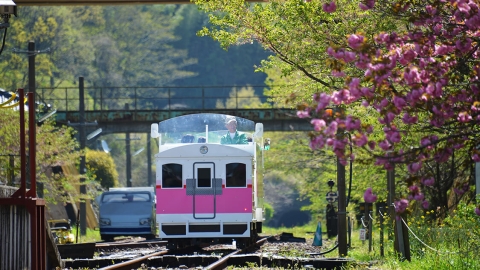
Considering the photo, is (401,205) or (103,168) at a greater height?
(103,168)

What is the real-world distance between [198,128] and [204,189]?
6.72 ft

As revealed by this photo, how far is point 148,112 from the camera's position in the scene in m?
47.3

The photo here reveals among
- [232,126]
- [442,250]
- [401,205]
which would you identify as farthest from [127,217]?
[401,205]

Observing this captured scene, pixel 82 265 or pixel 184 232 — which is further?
pixel 184 232

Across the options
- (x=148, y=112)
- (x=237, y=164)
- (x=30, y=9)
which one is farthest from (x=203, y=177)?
(x=30, y=9)

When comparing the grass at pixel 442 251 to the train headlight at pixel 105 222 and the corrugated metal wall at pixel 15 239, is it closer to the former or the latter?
the corrugated metal wall at pixel 15 239

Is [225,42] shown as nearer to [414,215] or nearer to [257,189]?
[257,189]

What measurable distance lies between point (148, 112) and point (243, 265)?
1220 inches

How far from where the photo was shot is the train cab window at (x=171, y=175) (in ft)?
67.7

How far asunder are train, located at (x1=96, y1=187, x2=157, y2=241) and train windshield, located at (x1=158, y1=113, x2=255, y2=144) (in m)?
12.5

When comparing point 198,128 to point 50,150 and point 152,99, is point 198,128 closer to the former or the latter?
point 50,150

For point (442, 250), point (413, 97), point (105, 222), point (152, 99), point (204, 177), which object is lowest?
point (105, 222)

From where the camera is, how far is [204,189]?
20.6 meters

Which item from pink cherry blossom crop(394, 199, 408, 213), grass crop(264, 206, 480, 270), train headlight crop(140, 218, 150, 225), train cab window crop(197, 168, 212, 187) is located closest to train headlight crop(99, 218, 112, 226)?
train headlight crop(140, 218, 150, 225)
